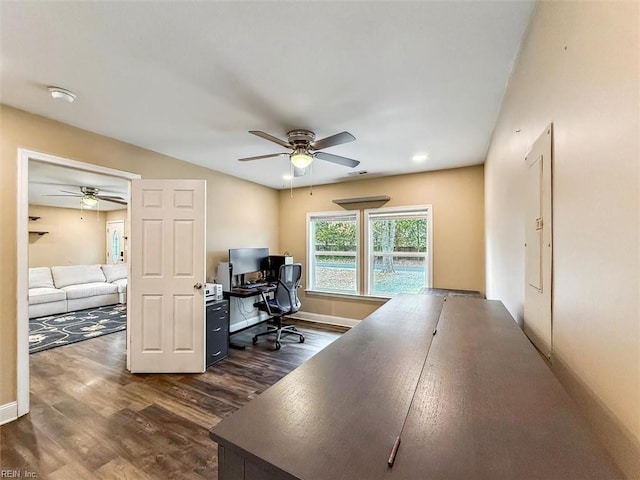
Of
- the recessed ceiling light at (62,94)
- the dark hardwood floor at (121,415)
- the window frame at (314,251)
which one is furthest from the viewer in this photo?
the window frame at (314,251)

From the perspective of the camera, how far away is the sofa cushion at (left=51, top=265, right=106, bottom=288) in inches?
229

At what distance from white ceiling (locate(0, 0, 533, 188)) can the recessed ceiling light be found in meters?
0.05

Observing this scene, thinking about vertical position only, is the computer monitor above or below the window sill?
above

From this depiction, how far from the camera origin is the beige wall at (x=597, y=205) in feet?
1.86

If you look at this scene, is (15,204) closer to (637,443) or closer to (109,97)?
(109,97)

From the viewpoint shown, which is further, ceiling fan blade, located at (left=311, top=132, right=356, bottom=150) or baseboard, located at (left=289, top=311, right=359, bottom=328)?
baseboard, located at (left=289, top=311, right=359, bottom=328)

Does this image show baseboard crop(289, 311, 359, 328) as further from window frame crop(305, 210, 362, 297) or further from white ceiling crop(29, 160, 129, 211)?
white ceiling crop(29, 160, 129, 211)

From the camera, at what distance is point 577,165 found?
0.81 m

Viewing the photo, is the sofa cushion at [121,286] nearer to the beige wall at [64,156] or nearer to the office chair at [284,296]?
the beige wall at [64,156]

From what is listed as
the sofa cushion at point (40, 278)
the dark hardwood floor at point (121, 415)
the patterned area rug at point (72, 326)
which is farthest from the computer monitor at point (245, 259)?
the sofa cushion at point (40, 278)

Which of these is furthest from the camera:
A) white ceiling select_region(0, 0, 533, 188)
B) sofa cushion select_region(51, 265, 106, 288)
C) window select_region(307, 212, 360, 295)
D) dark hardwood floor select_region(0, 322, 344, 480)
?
sofa cushion select_region(51, 265, 106, 288)

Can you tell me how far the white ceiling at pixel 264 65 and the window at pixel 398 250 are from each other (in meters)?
1.73

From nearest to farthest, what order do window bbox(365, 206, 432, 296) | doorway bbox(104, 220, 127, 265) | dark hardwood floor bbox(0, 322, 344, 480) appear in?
dark hardwood floor bbox(0, 322, 344, 480) → window bbox(365, 206, 432, 296) → doorway bbox(104, 220, 127, 265)

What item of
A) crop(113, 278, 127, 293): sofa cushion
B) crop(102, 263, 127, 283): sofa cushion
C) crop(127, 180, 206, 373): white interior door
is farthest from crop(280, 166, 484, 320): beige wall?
crop(102, 263, 127, 283): sofa cushion
